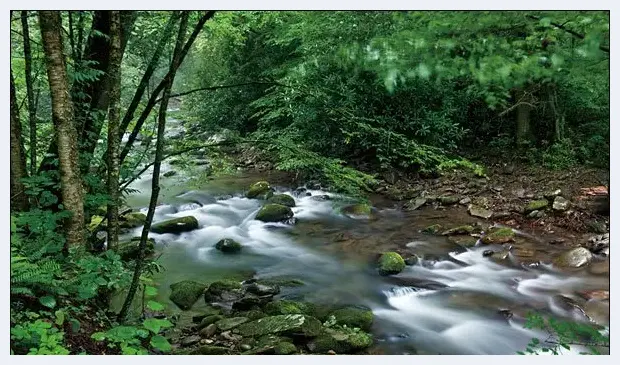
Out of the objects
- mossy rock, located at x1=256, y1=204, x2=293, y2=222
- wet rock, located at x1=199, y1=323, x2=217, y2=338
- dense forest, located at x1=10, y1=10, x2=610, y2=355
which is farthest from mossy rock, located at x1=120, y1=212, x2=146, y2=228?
wet rock, located at x1=199, y1=323, x2=217, y2=338

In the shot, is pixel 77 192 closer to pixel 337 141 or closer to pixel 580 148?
→ pixel 337 141

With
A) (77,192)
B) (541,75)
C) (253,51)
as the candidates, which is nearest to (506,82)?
(541,75)

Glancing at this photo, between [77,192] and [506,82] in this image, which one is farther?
Result: [77,192]

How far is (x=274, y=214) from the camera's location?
7.11 m

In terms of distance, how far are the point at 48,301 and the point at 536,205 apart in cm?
606

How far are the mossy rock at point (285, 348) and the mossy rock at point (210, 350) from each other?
38 centimetres

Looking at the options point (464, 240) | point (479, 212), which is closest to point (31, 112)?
point (464, 240)

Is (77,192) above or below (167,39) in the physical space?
below

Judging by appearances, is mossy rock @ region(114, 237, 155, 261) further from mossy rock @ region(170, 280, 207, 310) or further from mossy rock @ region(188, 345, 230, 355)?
mossy rock @ region(188, 345, 230, 355)

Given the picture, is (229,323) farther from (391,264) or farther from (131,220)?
(131,220)

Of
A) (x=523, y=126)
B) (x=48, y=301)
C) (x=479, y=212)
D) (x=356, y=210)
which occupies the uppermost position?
(x=523, y=126)

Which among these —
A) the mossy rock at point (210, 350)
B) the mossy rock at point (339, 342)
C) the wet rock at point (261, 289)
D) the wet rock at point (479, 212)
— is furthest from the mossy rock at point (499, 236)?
the mossy rock at point (210, 350)

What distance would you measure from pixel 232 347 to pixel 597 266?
13.3 ft

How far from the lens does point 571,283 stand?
15.9 ft
